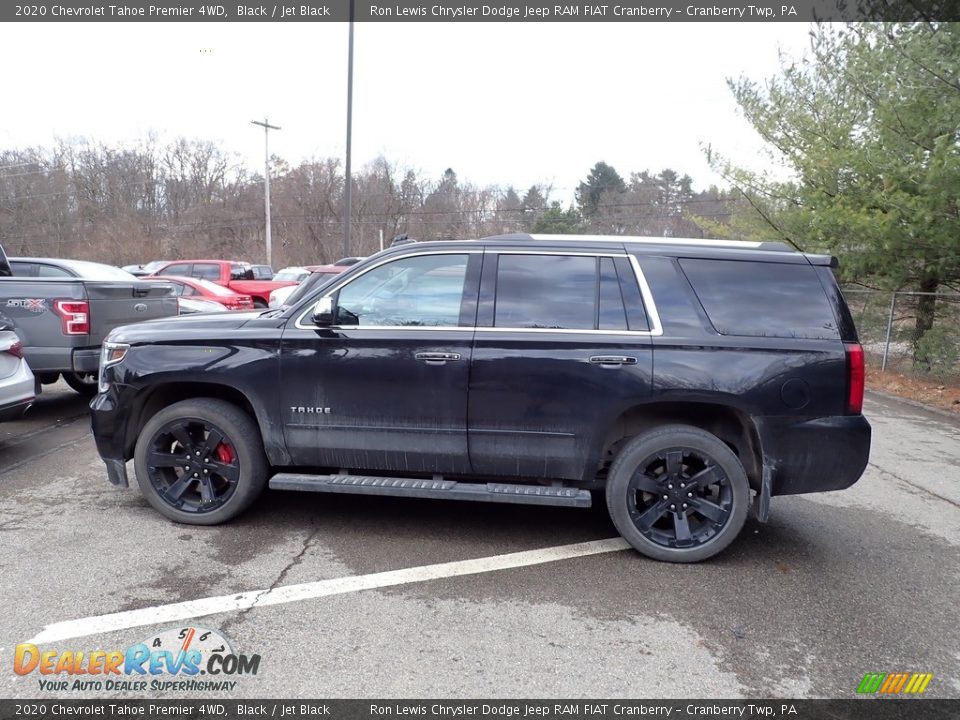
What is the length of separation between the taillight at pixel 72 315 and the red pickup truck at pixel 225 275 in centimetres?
A: 1093

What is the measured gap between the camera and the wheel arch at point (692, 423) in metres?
4.06

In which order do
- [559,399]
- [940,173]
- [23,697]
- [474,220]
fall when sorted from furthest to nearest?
[474,220], [940,173], [559,399], [23,697]

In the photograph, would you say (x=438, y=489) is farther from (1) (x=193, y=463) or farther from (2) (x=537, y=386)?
(1) (x=193, y=463)

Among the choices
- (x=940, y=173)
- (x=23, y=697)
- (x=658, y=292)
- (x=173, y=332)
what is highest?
(x=940, y=173)

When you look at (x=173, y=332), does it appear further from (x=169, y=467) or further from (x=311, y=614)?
(x=311, y=614)

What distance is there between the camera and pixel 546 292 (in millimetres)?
4074

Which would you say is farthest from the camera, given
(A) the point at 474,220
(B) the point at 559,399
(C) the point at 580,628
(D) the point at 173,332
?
(A) the point at 474,220

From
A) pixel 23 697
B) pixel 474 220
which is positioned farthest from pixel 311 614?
pixel 474 220

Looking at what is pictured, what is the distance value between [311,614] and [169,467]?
1.78 meters

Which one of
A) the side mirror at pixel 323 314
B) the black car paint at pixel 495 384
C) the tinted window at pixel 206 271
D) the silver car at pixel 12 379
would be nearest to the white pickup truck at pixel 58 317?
the silver car at pixel 12 379

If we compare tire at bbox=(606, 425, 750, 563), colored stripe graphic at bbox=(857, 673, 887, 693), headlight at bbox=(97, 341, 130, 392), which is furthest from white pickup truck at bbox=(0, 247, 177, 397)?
colored stripe graphic at bbox=(857, 673, 887, 693)

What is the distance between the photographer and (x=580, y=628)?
10.5 ft

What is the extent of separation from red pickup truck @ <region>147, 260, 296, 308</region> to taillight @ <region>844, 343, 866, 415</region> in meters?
16.1

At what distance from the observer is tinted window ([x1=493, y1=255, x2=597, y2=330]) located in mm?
4016
